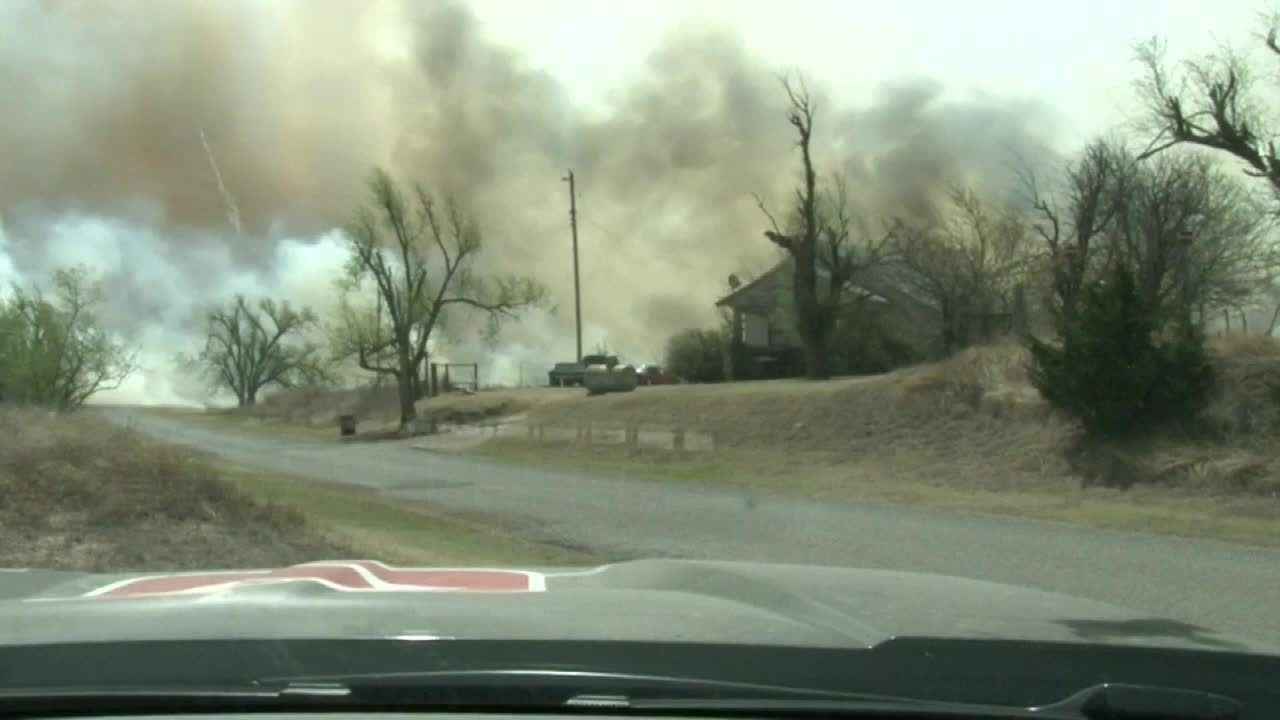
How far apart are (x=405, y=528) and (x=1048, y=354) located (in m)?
13.7

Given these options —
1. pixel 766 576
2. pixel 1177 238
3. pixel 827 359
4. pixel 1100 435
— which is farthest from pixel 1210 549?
pixel 827 359

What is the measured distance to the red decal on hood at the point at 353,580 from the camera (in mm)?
2818

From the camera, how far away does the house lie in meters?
48.4

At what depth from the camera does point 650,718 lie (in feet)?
6.70

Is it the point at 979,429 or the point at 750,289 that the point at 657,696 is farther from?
the point at 750,289

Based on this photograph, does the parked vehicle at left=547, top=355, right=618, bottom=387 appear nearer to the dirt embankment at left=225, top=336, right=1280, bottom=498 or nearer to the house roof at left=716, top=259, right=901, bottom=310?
the house roof at left=716, top=259, right=901, bottom=310

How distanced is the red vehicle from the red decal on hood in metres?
48.5

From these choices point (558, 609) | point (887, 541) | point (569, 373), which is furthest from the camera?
point (569, 373)

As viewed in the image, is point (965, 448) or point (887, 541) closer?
point (887, 541)

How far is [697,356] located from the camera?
5356cm

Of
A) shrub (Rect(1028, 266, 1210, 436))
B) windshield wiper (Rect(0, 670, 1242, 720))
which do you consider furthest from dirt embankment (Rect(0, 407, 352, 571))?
shrub (Rect(1028, 266, 1210, 436))

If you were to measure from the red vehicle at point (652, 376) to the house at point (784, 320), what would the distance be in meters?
3.38

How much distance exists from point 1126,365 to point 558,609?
23467mm

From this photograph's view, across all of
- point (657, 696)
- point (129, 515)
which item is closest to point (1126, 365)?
point (129, 515)
